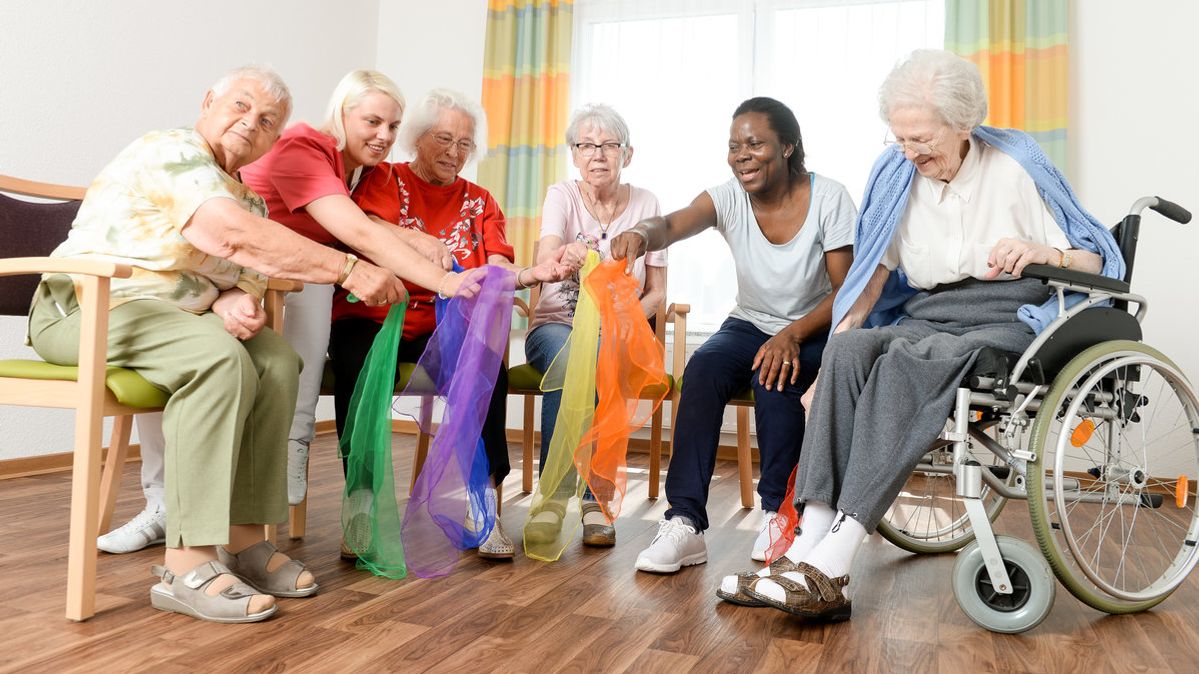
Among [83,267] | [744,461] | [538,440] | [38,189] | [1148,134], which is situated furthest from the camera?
[538,440]

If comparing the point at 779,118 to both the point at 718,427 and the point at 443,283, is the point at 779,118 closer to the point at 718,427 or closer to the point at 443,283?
the point at 718,427

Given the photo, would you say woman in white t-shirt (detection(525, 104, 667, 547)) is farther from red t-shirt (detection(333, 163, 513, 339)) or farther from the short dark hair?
the short dark hair

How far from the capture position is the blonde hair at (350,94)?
231 cm

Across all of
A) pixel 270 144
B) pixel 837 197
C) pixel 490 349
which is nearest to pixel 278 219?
pixel 270 144

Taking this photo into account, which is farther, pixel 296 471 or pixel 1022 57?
pixel 1022 57

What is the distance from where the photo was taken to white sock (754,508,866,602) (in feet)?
5.62

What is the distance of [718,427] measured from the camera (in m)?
2.25

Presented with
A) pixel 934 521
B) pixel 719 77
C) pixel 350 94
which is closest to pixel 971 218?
pixel 934 521

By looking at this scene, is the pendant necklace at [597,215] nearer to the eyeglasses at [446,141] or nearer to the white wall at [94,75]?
the eyeglasses at [446,141]

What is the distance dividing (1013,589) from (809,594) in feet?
1.27

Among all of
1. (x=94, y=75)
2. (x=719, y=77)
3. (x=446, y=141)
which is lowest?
(x=446, y=141)

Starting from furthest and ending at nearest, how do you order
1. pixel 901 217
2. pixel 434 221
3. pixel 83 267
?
pixel 434 221 < pixel 901 217 < pixel 83 267

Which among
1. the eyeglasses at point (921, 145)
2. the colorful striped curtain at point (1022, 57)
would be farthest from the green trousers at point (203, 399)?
the colorful striped curtain at point (1022, 57)

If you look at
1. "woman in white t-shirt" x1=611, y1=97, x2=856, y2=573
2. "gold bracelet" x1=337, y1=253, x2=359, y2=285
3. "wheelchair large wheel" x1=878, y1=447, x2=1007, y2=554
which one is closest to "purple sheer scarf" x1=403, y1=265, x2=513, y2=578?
"gold bracelet" x1=337, y1=253, x2=359, y2=285
